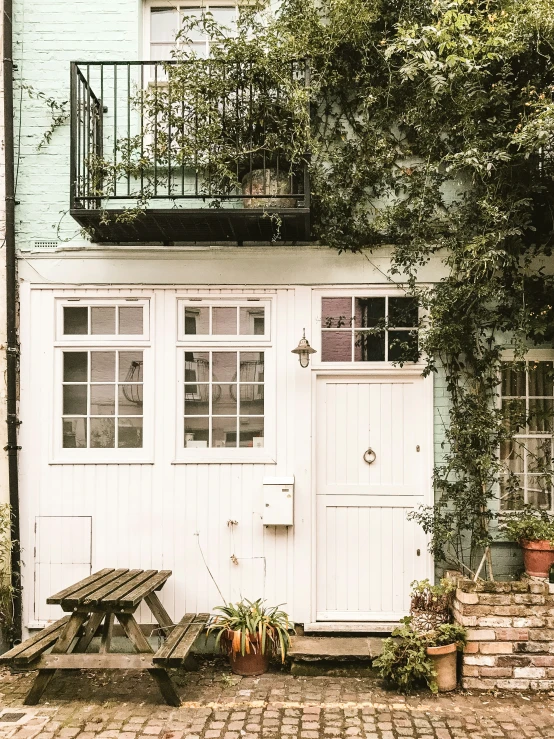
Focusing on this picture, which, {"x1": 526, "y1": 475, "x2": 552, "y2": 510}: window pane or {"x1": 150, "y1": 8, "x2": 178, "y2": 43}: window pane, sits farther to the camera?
{"x1": 150, "y1": 8, "x2": 178, "y2": 43}: window pane

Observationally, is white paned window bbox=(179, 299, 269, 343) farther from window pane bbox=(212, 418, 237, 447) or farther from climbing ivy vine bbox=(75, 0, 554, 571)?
climbing ivy vine bbox=(75, 0, 554, 571)

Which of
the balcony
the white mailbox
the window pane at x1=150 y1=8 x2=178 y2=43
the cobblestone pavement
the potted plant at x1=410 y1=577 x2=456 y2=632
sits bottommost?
the cobblestone pavement

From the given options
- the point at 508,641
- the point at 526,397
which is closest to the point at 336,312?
the point at 526,397

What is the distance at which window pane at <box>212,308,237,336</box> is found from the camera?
6.24m

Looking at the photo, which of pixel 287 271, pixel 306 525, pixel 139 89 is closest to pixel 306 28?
pixel 139 89

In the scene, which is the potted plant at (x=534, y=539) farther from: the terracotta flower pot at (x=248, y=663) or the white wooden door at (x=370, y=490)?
the terracotta flower pot at (x=248, y=663)

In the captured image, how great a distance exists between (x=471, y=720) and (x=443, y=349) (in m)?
2.96

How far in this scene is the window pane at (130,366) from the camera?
624 centimetres

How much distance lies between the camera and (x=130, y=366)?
6.24 m

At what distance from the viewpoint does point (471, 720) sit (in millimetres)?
4766

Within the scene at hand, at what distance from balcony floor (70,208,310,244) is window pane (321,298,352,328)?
645 millimetres

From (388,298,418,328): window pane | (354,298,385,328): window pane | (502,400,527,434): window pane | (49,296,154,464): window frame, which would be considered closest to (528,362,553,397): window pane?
(502,400,527,434): window pane

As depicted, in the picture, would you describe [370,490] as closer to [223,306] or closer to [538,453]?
[538,453]

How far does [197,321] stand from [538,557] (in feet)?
12.1
